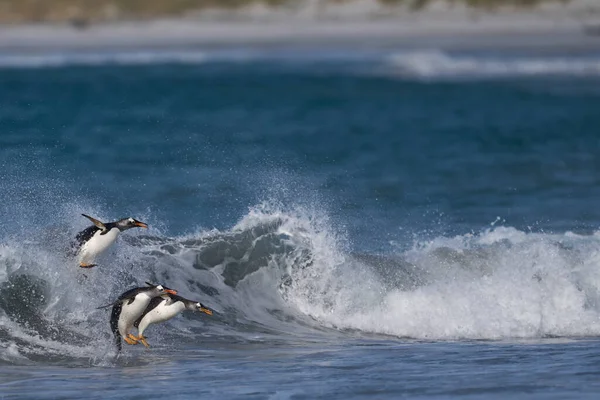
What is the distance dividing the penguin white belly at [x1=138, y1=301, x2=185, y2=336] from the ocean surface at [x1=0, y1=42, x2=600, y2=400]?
1.24ft

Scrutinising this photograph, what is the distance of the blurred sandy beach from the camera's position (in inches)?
3137

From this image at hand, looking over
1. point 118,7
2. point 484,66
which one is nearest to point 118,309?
point 484,66

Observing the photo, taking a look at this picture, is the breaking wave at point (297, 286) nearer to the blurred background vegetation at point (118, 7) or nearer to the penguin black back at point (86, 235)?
the penguin black back at point (86, 235)

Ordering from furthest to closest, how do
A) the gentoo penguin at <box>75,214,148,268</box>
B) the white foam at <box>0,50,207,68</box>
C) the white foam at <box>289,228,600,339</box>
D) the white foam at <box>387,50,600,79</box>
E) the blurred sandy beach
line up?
the blurred sandy beach
the white foam at <box>0,50,207,68</box>
the white foam at <box>387,50,600,79</box>
the white foam at <box>289,228,600,339</box>
the gentoo penguin at <box>75,214,148,268</box>

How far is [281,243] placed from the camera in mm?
15953

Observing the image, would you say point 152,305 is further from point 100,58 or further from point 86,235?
point 100,58

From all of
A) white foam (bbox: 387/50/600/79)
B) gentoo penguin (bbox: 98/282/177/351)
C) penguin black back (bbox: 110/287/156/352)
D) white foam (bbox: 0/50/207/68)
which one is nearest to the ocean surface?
penguin black back (bbox: 110/287/156/352)

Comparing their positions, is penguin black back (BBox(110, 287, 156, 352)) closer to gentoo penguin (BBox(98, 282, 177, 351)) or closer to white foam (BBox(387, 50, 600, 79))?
gentoo penguin (BBox(98, 282, 177, 351))

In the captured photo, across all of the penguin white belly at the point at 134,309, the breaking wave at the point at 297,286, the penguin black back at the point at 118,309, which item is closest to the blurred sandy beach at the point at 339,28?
the breaking wave at the point at 297,286

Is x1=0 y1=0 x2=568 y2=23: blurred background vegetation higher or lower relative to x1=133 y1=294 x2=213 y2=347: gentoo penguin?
higher

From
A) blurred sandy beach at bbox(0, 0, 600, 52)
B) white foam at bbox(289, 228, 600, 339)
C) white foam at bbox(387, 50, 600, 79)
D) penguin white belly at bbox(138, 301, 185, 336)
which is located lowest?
penguin white belly at bbox(138, 301, 185, 336)

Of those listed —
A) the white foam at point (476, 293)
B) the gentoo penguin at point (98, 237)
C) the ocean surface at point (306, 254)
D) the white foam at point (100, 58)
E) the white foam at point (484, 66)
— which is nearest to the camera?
the ocean surface at point (306, 254)

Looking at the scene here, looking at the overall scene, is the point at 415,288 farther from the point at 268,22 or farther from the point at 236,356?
the point at 268,22

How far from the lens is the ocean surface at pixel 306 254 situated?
38.7 feet
